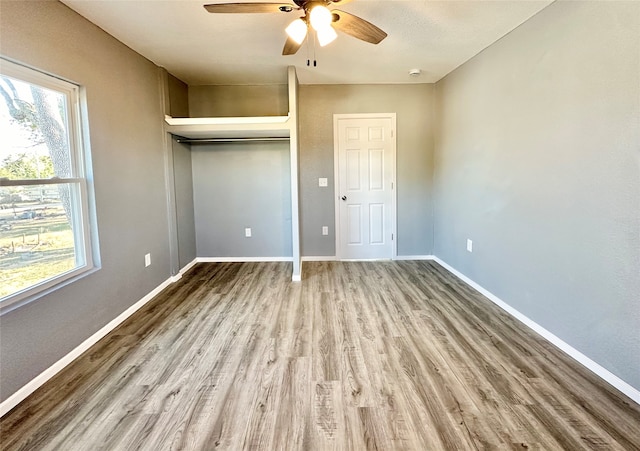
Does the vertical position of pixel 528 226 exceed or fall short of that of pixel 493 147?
it falls short

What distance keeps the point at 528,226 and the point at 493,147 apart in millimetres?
906

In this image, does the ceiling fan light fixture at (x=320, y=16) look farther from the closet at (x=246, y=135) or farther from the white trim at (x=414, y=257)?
the white trim at (x=414, y=257)

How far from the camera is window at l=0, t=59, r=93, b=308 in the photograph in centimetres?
198

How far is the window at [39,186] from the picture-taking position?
1.98 metres

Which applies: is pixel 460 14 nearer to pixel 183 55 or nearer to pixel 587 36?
pixel 587 36

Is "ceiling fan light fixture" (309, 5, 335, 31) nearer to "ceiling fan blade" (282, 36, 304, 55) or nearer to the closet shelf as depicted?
"ceiling fan blade" (282, 36, 304, 55)

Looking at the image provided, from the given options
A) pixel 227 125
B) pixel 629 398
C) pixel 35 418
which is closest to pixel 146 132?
pixel 227 125

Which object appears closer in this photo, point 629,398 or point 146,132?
point 629,398

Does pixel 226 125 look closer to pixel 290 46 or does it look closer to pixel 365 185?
pixel 290 46

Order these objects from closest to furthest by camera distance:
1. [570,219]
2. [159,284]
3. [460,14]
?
[570,219] → [460,14] → [159,284]

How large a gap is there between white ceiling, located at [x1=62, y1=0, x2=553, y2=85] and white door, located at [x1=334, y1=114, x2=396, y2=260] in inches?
26.6

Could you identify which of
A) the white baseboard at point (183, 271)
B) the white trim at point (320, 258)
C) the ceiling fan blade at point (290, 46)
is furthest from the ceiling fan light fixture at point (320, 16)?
the white trim at point (320, 258)

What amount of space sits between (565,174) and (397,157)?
2589mm

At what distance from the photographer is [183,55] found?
3.47 m
